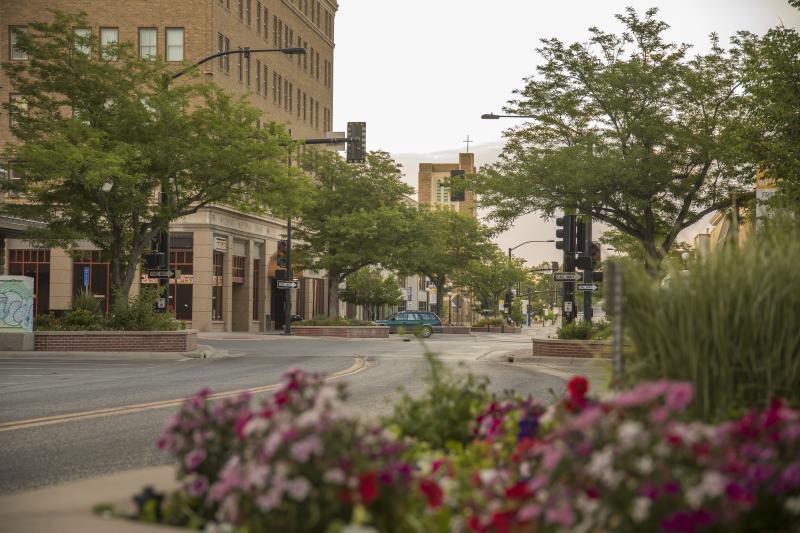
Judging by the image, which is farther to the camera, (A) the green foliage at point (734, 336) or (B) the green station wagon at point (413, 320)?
(B) the green station wagon at point (413, 320)

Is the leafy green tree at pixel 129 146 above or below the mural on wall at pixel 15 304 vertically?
above

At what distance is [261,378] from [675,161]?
1787 centimetres

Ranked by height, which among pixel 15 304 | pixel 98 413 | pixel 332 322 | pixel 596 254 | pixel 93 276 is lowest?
pixel 98 413

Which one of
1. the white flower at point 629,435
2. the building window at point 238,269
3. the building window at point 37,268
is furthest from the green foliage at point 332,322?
the white flower at point 629,435

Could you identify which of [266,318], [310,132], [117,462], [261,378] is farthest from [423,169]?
[117,462]

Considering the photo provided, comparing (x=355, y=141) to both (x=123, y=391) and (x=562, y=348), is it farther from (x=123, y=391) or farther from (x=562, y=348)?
(x=123, y=391)

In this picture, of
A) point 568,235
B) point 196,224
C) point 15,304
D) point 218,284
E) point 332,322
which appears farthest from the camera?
point 218,284

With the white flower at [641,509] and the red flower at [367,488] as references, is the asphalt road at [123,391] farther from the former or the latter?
the white flower at [641,509]

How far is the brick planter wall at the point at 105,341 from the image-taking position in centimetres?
3098

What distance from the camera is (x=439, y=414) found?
6.41m

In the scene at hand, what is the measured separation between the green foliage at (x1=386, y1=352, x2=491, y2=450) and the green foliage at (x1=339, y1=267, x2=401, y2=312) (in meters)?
67.6

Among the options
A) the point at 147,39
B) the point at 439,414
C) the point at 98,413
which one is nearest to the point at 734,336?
the point at 439,414

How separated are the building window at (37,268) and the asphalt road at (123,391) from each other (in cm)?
2512

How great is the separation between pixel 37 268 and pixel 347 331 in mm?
18109
